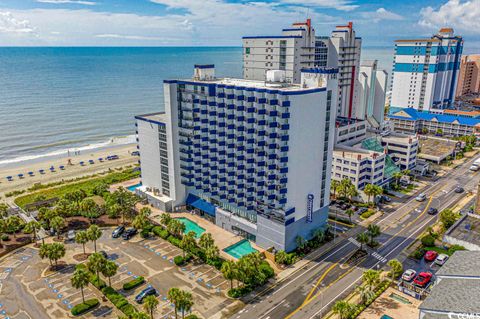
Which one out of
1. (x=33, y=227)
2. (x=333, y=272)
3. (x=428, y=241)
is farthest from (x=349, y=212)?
(x=33, y=227)

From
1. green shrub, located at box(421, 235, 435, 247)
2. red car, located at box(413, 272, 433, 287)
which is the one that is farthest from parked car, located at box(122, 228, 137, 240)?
green shrub, located at box(421, 235, 435, 247)

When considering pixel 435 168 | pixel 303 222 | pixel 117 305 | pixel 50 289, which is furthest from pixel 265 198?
pixel 435 168

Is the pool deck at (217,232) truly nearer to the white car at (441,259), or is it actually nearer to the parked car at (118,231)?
the parked car at (118,231)

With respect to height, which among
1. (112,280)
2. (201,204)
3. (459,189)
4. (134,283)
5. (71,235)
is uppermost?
(201,204)

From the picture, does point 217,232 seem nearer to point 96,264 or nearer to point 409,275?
point 96,264

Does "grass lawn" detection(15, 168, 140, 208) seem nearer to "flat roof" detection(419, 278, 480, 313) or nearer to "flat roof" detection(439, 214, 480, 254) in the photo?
"flat roof" detection(419, 278, 480, 313)

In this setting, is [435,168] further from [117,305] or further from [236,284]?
[117,305]
